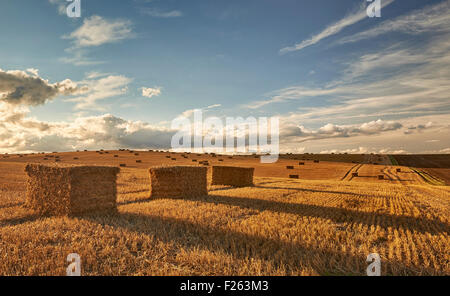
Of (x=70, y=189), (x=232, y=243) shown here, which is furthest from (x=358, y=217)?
(x=70, y=189)

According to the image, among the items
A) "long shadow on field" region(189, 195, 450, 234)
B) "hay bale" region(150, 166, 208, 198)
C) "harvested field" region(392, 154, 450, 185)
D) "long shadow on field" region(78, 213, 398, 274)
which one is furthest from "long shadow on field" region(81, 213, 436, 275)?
"harvested field" region(392, 154, 450, 185)

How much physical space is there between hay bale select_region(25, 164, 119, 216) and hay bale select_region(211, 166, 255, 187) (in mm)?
11537

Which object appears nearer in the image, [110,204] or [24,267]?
[24,267]

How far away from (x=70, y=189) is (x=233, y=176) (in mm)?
13208

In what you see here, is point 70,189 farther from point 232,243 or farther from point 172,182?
point 232,243

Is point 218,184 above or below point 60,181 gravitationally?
below

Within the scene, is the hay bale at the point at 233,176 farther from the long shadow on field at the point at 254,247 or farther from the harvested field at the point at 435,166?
the harvested field at the point at 435,166

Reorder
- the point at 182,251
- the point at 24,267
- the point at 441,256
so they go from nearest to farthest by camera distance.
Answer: the point at 24,267
the point at 182,251
the point at 441,256

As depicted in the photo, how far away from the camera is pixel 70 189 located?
9.70m

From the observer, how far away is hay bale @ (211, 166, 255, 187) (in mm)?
21156
